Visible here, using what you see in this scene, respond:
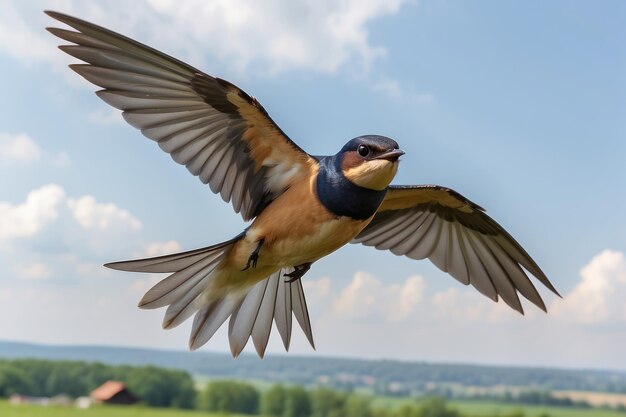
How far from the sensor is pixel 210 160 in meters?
2.47

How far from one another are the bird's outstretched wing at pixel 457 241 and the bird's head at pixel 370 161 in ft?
2.70

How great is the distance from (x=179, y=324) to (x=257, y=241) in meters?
0.47

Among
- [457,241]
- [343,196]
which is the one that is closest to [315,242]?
[343,196]

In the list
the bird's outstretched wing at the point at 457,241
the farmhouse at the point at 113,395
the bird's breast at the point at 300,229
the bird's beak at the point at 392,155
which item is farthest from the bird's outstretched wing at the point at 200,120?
the farmhouse at the point at 113,395

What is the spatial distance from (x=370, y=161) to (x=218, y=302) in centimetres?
94

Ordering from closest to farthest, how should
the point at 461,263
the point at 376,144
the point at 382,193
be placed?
the point at 376,144 < the point at 382,193 < the point at 461,263

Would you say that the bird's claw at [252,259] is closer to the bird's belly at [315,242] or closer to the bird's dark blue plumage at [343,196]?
the bird's belly at [315,242]

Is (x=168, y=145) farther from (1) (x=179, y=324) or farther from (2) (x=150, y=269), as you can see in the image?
(1) (x=179, y=324)

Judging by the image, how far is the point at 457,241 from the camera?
3.16 meters

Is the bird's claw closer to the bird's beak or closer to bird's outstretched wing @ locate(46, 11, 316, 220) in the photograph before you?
bird's outstretched wing @ locate(46, 11, 316, 220)

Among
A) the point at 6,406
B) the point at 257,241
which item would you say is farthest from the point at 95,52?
the point at 6,406

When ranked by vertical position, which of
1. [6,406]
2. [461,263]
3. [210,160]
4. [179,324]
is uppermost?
[210,160]

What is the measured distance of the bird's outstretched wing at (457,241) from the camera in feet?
9.66

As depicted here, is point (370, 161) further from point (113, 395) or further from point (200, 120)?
point (113, 395)
